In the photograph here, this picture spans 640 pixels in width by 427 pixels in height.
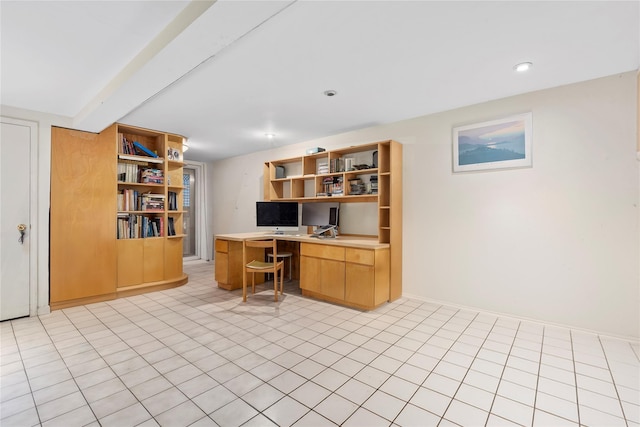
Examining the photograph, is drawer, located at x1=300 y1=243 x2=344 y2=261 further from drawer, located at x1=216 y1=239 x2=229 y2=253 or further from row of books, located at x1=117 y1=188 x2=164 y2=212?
row of books, located at x1=117 y1=188 x2=164 y2=212

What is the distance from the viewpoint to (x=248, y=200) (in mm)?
6137

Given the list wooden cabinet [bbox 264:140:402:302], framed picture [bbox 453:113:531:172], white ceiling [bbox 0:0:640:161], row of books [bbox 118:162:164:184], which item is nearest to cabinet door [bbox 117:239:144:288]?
row of books [bbox 118:162:164:184]

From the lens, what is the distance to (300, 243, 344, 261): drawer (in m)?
3.67

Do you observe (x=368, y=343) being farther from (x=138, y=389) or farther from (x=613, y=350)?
(x=613, y=350)

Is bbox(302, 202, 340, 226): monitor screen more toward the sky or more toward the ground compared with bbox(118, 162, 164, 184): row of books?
more toward the ground

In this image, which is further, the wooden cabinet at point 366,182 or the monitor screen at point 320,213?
the monitor screen at point 320,213

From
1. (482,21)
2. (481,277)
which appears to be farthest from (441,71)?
(481,277)

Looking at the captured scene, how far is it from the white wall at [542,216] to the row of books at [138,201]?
3706 mm

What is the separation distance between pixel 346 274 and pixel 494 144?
2281mm

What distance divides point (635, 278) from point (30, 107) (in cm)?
653

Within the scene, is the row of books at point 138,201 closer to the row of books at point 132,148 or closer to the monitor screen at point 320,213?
the row of books at point 132,148

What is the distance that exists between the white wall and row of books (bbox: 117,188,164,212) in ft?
12.2

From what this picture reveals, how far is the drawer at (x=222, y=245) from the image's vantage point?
4.32 m

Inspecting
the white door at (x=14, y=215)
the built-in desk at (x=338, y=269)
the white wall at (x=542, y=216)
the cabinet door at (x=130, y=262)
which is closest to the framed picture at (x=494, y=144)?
the white wall at (x=542, y=216)
